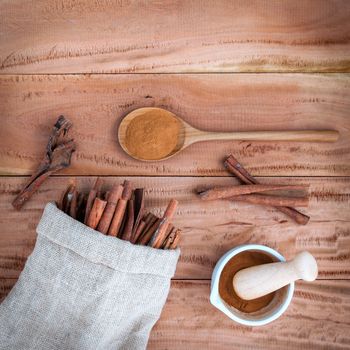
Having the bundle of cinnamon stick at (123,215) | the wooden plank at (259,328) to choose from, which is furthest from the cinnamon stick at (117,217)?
the wooden plank at (259,328)

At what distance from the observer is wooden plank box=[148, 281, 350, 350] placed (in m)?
1.02

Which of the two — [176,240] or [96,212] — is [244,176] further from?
[96,212]

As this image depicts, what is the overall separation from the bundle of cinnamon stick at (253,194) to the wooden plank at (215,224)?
0.07ft

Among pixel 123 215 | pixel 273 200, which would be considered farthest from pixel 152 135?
pixel 273 200

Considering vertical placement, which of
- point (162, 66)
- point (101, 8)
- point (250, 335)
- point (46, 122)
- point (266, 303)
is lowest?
point (250, 335)

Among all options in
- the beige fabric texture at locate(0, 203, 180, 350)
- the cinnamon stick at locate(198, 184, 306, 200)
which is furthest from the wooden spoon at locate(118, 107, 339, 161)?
the beige fabric texture at locate(0, 203, 180, 350)

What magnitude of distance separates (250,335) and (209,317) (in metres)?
0.10

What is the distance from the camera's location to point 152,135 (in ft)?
3.17

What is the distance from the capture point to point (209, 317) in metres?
1.02

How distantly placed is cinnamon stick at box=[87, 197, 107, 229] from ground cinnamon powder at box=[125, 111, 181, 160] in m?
0.16

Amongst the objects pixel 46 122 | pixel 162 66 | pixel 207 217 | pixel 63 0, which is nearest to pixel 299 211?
pixel 207 217

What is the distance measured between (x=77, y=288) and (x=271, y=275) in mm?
368

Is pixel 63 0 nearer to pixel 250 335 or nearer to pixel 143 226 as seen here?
pixel 143 226

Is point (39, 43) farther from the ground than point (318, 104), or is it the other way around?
point (39, 43)
